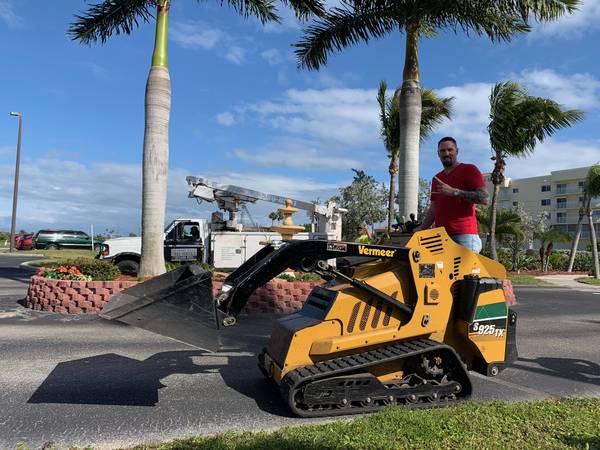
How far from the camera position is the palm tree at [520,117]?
16656 mm

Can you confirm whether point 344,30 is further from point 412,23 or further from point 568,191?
point 568,191

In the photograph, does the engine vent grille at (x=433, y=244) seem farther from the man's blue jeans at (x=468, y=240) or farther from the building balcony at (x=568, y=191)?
the building balcony at (x=568, y=191)

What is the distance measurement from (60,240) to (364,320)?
130ft

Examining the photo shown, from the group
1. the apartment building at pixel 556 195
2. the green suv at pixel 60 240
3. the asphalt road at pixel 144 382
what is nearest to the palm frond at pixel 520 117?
the asphalt road at pixel 144 382

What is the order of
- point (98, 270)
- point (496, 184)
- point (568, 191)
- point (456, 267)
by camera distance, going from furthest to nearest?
point (568, 191) → point (496, 184) → point (98, 270) → point (456, 267)

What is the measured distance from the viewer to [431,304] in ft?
13.9

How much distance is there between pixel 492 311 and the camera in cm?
444

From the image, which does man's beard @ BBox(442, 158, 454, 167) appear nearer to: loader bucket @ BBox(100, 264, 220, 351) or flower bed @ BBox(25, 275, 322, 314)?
loader bucket @ BBox(100, 264, 220, 351)

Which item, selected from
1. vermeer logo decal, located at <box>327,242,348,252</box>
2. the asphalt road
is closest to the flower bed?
the asphalt road

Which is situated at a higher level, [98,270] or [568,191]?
[568,191]

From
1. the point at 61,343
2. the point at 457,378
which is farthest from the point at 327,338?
the point at 61,343

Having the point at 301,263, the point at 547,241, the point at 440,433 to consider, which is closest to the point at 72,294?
the point at 301,263

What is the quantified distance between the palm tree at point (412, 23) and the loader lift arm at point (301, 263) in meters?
7.58

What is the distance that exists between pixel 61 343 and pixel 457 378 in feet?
16.4
